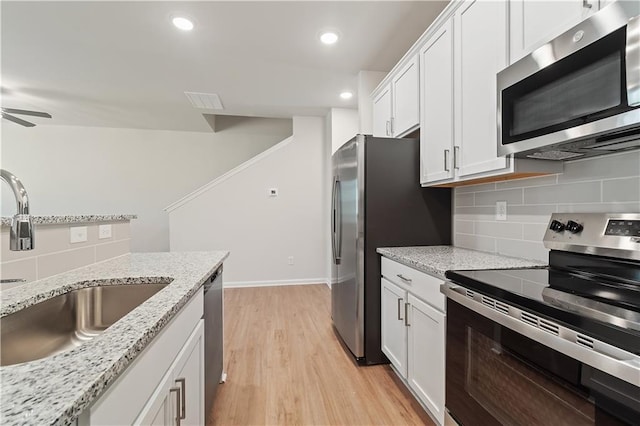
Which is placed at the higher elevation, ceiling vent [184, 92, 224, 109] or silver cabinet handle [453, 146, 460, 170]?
ceiling vent [184, 92, 224, 109]

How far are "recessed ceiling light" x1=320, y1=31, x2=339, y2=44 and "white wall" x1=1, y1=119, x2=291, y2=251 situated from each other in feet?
11.1

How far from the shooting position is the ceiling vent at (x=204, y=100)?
397 centimetres

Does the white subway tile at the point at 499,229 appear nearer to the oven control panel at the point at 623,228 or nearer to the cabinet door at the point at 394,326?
the oven control panel at the point at 623,228

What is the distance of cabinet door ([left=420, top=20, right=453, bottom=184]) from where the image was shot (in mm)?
1879

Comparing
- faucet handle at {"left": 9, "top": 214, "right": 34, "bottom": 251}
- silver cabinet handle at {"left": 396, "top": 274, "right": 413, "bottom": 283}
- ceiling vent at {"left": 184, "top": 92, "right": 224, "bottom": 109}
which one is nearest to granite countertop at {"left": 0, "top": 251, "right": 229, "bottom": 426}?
faucet handle at {"left": 9, "top": 214, "right": 34, "bottom": 251}

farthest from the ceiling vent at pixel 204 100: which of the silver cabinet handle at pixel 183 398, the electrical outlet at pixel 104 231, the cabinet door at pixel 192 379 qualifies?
the silver cabinet handle at pixel 183 398

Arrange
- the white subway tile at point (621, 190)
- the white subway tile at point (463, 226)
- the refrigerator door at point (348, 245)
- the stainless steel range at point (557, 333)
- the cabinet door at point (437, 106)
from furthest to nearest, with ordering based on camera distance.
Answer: the refrigerator door at point (348, 245), the white subway tile at point (463, 226), the cabinet door at point (437, 106), the white subway tile at point (621, 190), the stainless steel range at point (557, 333)

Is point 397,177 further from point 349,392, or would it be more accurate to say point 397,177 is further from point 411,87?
point 349,392

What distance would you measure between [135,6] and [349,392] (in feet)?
10.4

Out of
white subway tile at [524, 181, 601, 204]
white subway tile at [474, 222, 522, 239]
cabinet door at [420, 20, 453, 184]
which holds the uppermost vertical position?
cabinet door at [420, 20, 453, 184]

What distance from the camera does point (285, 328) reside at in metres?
3.00

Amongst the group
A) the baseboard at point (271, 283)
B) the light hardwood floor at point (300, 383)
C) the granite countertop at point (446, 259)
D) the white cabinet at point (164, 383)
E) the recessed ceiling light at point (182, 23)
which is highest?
the recessed ceiling light at point (182, 23)

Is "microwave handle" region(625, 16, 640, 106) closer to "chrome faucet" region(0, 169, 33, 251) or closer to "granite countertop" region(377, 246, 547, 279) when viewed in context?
"granite countertop" region(377, 246, 547, 279)

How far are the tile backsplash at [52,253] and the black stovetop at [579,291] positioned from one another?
175 cm
